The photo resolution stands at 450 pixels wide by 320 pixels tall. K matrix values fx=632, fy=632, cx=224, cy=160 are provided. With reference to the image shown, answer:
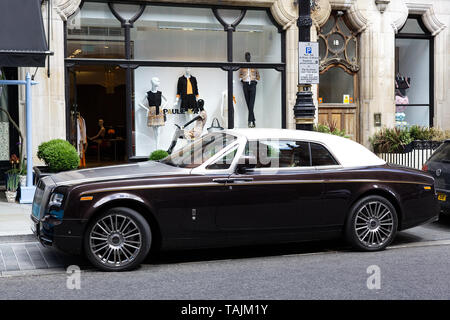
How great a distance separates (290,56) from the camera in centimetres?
1569

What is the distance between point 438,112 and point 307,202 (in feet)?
36.0

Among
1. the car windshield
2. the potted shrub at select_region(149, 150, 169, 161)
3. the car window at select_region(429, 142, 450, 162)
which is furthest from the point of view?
→ the potted shrub at select_region(149, 150, 169, 161)

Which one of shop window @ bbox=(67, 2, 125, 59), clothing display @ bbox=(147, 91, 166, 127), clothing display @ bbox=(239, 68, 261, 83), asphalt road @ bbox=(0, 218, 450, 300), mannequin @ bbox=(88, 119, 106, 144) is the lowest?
asphalt road @ bbox=(0, 218, 450, 300)

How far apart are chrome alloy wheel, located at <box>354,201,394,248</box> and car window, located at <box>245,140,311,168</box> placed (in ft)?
3.12

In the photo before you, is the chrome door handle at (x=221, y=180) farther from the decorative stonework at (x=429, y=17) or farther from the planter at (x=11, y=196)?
the decorative stonework at (x=429, y=17)

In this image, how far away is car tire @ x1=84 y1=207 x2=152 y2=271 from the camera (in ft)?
23.0

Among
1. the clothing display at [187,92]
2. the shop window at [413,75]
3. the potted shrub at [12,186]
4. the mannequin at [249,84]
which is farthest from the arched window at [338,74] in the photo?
the potted shrub at [12,186]

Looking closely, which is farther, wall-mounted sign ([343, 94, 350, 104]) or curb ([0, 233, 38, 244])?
wall-mounted sign ([343, 94, 350, 104])

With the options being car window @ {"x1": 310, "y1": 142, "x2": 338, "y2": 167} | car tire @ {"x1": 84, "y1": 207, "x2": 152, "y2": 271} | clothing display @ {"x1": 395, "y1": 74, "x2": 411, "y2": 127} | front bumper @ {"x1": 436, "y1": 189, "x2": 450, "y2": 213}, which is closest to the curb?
car tire @ {"x1": 84, "y1": 207, "x2": 152, "y2": 271}

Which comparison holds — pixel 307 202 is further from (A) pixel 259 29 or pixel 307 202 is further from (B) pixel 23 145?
(A) pixel 259 29

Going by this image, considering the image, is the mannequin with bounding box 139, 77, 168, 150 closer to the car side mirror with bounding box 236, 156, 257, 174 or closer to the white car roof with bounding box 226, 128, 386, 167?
the white car roof with bounding box 226, 128, 386, 167

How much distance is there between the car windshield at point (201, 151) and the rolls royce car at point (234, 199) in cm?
2

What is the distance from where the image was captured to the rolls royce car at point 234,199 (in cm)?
704

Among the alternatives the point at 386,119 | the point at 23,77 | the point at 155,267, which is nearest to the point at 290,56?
the point at 386,119
